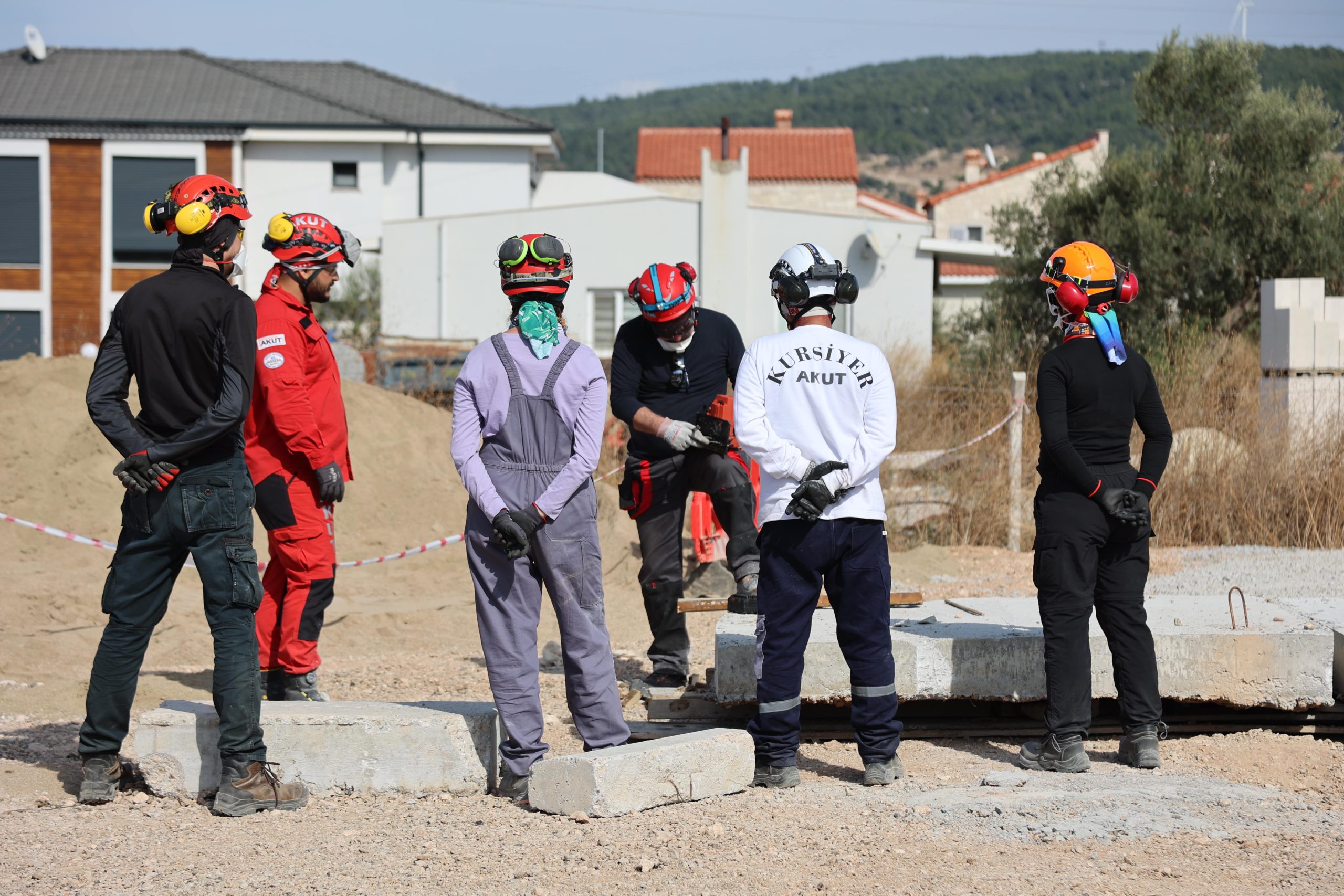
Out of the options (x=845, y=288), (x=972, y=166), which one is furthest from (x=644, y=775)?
(x=972, y=166)

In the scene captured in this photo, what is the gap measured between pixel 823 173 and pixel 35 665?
3589cm

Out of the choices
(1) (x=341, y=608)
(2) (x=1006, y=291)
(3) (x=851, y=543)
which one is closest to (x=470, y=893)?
(3) (x=851, y=543)

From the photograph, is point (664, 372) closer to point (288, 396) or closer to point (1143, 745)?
point (288, 396)

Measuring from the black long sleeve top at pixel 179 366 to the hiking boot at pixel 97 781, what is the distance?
4.01ft

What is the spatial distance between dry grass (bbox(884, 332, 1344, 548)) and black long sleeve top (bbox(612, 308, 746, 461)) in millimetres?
6172

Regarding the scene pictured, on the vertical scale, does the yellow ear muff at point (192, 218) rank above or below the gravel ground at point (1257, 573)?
above

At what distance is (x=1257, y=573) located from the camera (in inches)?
396

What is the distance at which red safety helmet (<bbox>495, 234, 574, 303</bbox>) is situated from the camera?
4.83 metres

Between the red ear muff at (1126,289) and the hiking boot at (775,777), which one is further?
the red ear muff at (1126,289)

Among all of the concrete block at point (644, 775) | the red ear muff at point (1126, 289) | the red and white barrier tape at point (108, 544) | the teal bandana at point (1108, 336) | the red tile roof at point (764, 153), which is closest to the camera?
the concrete block at point (644, 775)

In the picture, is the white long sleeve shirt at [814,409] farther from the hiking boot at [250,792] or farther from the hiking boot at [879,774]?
the hiking boot at [250,792]

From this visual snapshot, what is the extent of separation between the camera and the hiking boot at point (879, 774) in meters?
4.96

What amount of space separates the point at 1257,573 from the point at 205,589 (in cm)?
843

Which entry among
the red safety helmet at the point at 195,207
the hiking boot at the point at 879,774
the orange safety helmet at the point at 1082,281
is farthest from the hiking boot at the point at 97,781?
the orange safety helmet at the point at 1082,281
